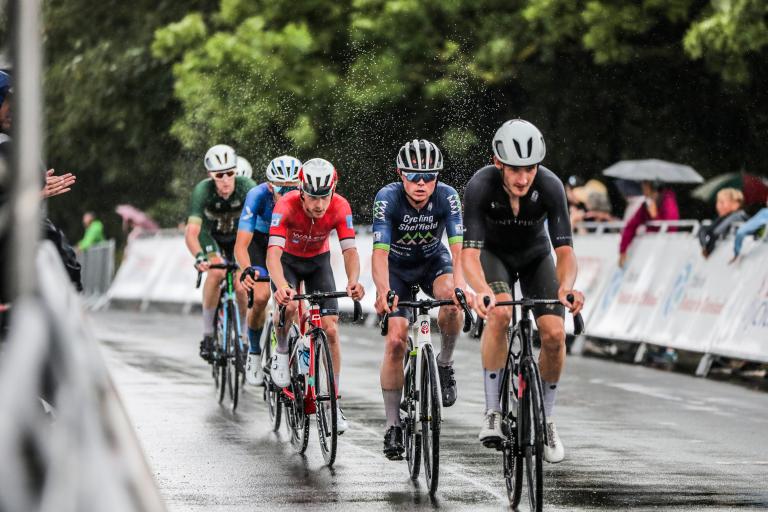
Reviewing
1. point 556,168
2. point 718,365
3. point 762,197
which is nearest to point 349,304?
point 556,168

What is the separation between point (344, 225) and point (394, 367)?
1.59 meters

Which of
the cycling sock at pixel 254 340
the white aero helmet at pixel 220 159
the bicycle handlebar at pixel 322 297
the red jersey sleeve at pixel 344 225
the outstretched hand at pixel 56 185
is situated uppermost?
the white aero helmet at pixel 220 159

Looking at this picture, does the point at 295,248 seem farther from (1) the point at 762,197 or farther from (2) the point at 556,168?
(2) the point at 556,168

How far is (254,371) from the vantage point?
1259cm

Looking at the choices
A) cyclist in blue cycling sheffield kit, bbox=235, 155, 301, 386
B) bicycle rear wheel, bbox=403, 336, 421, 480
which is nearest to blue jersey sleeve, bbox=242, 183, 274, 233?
cyclist in blue cycling sheffield kit, bbox=235, 155, 301, 386

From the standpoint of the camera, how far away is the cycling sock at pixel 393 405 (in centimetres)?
960

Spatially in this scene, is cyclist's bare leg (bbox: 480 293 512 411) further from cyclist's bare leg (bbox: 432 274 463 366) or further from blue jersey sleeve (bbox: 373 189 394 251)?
cyclist's bare leg (bbox: 432 274 463 366)

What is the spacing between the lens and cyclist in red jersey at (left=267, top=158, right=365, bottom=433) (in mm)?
10555

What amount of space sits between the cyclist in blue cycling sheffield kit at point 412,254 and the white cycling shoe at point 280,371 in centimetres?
118

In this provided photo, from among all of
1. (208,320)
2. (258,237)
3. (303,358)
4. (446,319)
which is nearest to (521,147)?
(446,319)

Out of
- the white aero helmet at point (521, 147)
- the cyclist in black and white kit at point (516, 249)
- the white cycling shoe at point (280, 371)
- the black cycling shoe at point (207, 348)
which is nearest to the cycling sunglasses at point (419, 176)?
the cyclist in black and white kit at point (516, 249)

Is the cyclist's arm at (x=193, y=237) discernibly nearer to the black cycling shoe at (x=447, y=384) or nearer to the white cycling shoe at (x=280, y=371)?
the white cycling shoe at (x=280, y=371)

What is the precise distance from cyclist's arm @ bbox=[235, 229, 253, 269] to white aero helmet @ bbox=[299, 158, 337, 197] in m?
1.59

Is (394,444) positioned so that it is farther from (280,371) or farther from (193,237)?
(193,237)
